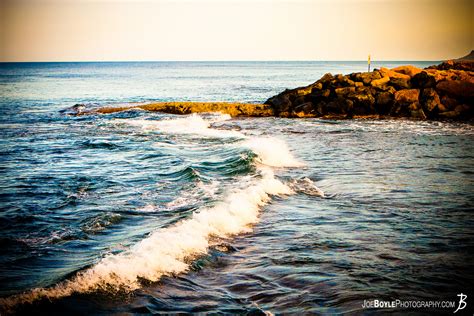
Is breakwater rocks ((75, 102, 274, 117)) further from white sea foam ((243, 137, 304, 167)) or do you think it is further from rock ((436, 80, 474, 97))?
white sea foam ((243, 137, 304, 167))

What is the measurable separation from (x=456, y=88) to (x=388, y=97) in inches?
171

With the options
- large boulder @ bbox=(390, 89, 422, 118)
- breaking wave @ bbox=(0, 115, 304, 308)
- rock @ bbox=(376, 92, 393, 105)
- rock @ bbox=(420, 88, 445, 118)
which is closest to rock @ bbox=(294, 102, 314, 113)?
rock @ bbox=(376, 92, 393, 105)

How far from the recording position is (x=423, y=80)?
97.8 ft

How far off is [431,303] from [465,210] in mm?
5060

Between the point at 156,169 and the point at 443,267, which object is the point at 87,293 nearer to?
the point at 443,267

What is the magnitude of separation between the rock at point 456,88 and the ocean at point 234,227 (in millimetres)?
10467

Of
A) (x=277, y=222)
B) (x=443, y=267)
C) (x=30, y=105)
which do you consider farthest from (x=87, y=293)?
(x=30, y=105)

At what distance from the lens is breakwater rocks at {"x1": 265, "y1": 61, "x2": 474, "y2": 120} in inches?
1117

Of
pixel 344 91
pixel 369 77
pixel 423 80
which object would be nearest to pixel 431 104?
pixel 423 80

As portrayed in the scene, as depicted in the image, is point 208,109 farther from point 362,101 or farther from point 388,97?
point 388,97

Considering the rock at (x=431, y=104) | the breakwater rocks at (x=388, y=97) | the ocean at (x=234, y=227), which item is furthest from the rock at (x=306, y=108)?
the ocean at (x=234, y=227)

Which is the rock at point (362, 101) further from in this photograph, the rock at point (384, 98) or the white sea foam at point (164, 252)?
the white sea foam at point (164, 252)

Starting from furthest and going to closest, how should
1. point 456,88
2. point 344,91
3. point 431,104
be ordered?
1. point 344,91
2. point 431,104
3. point 456,88

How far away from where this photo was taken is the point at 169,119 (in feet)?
97.3
